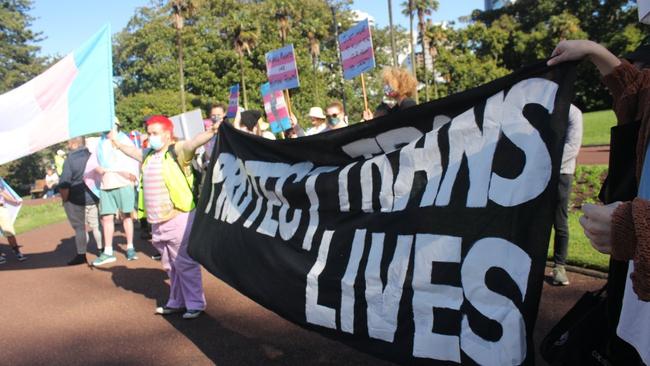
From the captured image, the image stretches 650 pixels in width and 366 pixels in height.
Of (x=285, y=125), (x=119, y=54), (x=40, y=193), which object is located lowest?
(x=40, y=193)

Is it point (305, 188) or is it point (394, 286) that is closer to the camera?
point (394, 286)

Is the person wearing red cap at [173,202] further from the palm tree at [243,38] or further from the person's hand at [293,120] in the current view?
the palm tree at [243,38]

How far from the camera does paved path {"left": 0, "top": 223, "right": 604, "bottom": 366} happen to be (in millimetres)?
4047

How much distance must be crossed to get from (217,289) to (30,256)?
5455mm

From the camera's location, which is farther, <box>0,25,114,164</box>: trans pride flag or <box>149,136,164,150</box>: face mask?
<box>0,25,114,164</box>: trans pride flag

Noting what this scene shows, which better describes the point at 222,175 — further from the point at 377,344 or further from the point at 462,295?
the point at 462,295

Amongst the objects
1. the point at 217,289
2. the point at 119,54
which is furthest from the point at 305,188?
the point at 119,54

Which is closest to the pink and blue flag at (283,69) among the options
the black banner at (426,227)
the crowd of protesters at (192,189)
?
the crowd of protesters at (192,189)

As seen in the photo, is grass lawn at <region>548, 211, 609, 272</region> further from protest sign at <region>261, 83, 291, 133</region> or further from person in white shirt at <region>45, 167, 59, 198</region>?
person in white shirt at <region>45, 167, 59, 198</region>

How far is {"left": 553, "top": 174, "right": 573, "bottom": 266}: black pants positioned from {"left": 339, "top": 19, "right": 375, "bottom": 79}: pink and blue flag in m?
4.10

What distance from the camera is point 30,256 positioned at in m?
9.54

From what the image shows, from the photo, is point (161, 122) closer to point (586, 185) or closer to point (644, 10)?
point (644, 10)

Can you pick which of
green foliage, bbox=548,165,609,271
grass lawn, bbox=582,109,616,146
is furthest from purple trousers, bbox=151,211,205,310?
grass lawn, bbox=582,109,616,146

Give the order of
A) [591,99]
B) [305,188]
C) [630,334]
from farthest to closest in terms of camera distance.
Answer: [591,99] < [305,188] < [630,334]
